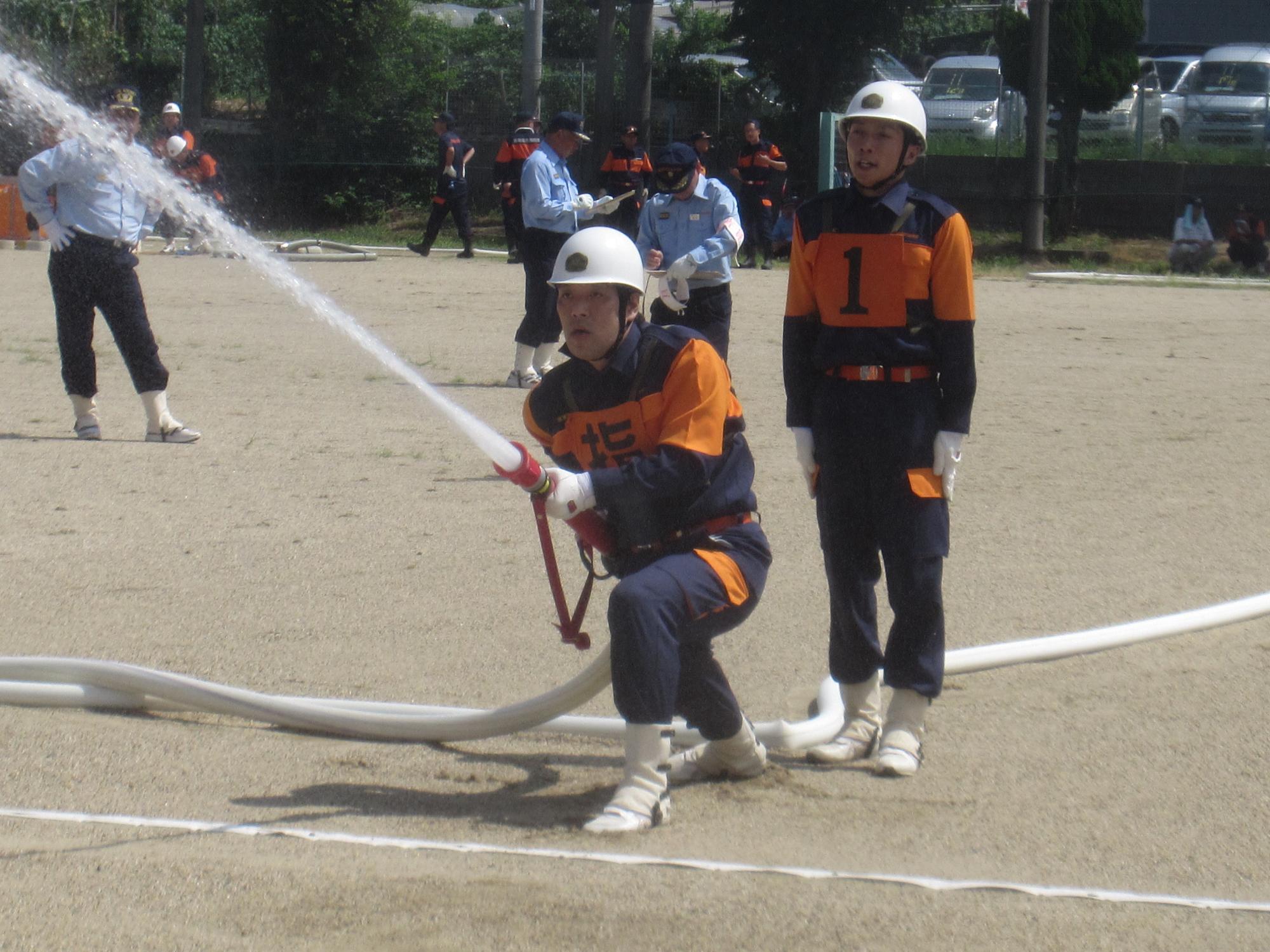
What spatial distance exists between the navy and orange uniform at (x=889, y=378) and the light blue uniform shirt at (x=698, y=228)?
4.09m

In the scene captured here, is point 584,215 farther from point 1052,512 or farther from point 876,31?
point 876,31

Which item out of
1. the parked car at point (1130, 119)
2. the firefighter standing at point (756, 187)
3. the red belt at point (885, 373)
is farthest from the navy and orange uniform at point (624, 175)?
the red belt at point (885, 373)

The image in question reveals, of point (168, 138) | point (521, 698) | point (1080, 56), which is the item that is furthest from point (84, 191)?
point (1080, 56)

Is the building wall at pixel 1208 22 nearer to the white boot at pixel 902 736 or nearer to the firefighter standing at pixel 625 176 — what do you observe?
the firefighter standing at pixel 625 176

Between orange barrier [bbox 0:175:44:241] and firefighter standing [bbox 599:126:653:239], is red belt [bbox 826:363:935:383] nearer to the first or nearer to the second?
firefighter standing [bbox 599:126:653:239]

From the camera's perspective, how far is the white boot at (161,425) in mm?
9352

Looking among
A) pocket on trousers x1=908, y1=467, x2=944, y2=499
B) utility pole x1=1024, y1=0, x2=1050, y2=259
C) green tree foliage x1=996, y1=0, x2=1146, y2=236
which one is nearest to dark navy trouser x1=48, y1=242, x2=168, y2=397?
pocket on trousers x1=908, y1=467, x2=944, y2=499

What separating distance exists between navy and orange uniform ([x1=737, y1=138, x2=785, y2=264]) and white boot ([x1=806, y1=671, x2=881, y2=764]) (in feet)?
61.2

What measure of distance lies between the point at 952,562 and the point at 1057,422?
4.09 meters

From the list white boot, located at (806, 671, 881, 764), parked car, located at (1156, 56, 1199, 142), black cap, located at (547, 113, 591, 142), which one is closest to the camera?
white boot, located at (806, 671, 881, 764)

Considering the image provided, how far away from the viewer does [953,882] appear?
142 inches

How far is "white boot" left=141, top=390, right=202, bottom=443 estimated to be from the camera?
9.35 meters

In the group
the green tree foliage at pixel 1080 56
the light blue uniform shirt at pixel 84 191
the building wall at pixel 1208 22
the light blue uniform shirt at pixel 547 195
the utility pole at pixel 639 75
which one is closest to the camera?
the light blue uniform shirt at pixel 84 191

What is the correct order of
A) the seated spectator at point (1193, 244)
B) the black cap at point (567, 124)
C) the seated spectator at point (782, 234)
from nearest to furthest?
the black cap at point (567, 124) → the seated spectator at point (1193, 244) → the seated spectator at point (782, 234)
